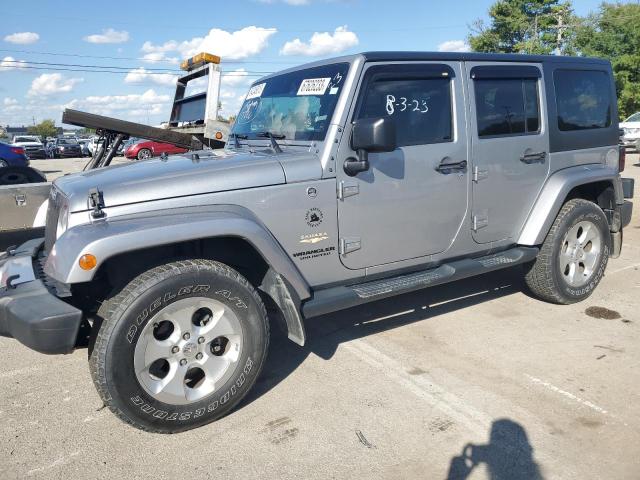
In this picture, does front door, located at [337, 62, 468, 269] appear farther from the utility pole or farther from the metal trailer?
the utility pole

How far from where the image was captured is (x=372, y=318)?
4512mm

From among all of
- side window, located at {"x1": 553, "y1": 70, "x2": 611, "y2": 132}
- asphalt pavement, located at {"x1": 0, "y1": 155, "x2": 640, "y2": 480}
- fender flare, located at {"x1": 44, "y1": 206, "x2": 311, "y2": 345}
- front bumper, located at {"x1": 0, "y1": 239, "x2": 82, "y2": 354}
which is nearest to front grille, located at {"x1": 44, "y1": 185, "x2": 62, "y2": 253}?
front bumper, located at {"x1": 0, "y1": 239, "x2": 82, "y2": 354}

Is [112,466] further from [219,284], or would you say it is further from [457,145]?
[457,145]

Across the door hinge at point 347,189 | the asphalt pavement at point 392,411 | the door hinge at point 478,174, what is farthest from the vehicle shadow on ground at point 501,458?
the door hinge at point 478,174

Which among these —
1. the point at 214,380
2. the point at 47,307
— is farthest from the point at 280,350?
the point at 47,307

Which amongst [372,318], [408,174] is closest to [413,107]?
[408,174]

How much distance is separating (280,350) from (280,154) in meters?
1.52

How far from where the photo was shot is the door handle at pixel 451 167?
3739mm

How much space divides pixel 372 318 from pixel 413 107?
6.03 feet

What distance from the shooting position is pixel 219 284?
2.86 m

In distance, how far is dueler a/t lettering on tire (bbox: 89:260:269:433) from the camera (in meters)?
2.64

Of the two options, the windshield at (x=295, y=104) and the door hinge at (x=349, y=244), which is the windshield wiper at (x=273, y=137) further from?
the door hinge at (x=349, y=244)

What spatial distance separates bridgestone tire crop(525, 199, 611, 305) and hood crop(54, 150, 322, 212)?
2.38m

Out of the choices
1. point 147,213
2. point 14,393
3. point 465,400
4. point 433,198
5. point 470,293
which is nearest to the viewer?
point 147,213
